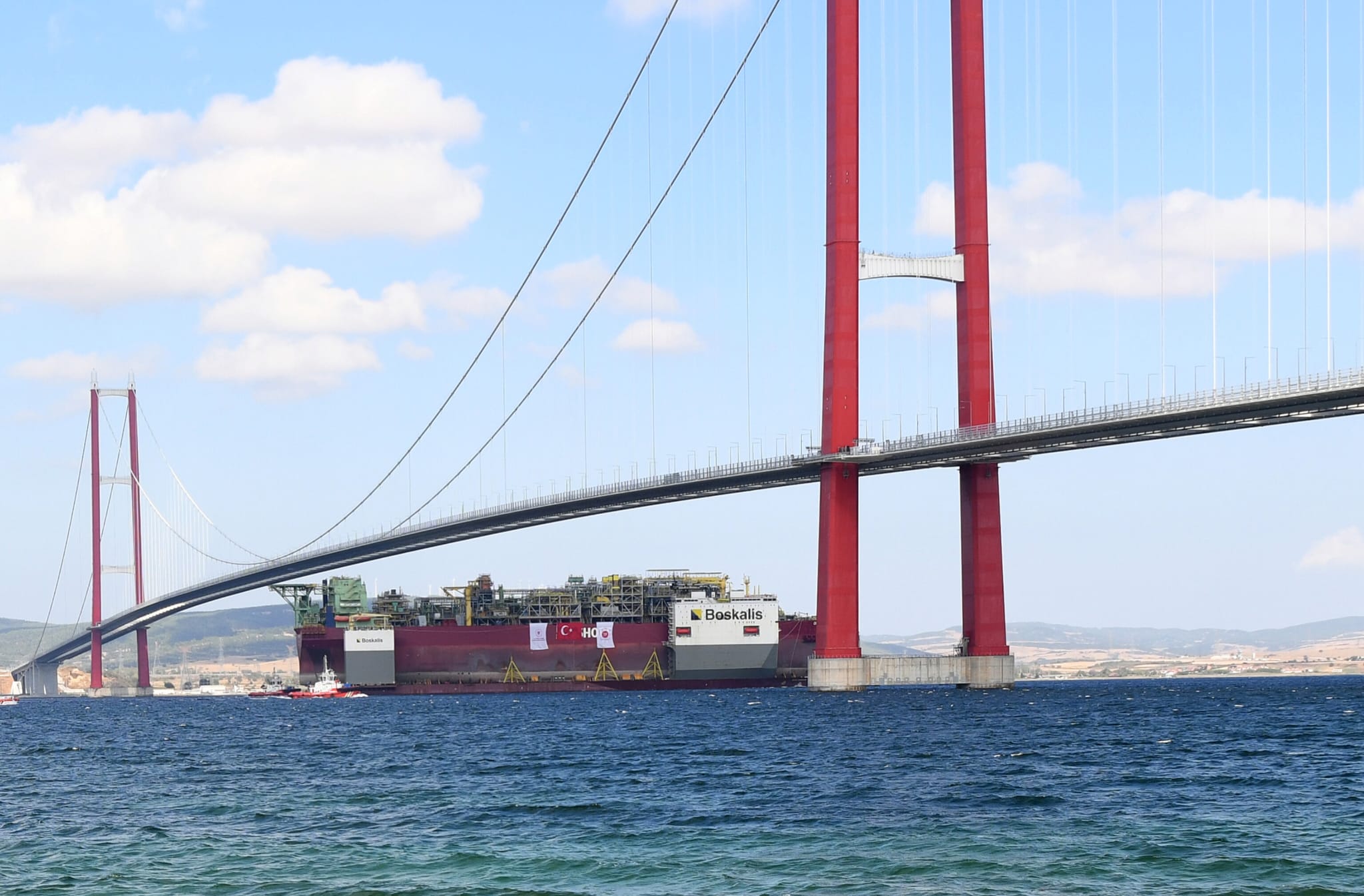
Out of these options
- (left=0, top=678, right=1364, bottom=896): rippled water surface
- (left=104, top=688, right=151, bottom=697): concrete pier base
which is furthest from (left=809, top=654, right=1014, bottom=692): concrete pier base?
(left=104, top=688, right=151, bottom=697): concrete pier base

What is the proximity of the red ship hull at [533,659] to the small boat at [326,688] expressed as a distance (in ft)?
4.78

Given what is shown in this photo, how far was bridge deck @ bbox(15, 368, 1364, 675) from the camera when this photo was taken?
55406mm

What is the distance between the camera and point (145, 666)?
486 ft

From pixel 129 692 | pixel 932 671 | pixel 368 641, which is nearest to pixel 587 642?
pixel 368 641

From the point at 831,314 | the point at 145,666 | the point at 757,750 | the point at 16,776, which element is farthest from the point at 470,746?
the point at 145,666

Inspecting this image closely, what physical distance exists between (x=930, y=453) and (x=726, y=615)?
108 ft

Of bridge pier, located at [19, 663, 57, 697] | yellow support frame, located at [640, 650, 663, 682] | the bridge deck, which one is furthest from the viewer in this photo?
bridge pier, located at [19, 663, 57, 697]

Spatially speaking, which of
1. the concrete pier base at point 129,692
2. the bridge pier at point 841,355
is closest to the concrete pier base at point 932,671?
the bridge pier at point 841,355

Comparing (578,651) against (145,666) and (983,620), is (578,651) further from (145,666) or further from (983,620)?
(145,666)

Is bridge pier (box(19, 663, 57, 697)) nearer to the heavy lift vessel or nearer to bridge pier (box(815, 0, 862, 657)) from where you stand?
the heavy lift vessel

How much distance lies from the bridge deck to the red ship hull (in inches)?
247

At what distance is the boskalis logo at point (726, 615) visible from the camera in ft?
323

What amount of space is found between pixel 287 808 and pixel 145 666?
413 ft

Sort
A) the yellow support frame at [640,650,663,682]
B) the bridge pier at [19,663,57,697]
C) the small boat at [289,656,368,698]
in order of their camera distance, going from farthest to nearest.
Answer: the bridge pier at [19,663,57,697]
the small boat at [289,656,368,698]
the yellow support frame at [640,650,663,682]
